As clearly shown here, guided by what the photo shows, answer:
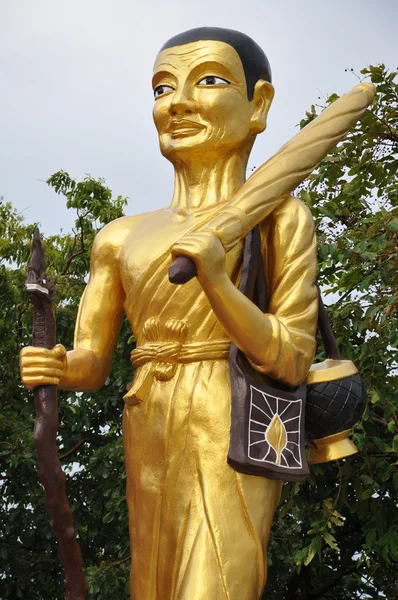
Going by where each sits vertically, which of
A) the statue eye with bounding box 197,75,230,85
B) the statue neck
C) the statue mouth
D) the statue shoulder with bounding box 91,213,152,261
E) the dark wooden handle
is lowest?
the dark wooden handle

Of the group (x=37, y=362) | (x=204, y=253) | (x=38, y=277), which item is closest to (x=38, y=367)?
(x=37, y=362)

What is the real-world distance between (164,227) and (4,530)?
655cm

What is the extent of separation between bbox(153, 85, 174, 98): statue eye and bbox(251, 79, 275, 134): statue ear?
368 mm

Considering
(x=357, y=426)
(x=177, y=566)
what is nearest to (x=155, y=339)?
(x=177, y=566)

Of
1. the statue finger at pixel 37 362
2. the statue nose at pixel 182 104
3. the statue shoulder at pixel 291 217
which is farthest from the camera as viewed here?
the statue nose at pixel 182 104

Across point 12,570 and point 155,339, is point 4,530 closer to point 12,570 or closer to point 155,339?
point 12,570

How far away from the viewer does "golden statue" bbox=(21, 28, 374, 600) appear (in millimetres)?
4176

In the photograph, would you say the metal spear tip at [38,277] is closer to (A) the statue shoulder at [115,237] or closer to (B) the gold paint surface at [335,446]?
(A) the statue shoulder at [115,237]

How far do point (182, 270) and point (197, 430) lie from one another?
66cm

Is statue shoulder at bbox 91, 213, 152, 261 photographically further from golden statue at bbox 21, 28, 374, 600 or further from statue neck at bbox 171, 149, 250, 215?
statue neck at bbox 171, 149, 250, 215

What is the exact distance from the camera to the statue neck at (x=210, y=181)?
15.8ft

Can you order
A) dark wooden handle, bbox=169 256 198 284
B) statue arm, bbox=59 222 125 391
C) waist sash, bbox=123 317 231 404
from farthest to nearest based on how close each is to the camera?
statue arm, bbox=59 222 125 391, waist sash, bbox=123 317 231 404, dark wooden handle, bbox=169 256 198 284

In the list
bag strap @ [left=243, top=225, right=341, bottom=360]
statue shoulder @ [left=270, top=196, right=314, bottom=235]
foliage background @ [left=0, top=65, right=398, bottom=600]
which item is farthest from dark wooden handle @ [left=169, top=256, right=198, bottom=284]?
foliage background @ [left=0, top=65, right=398, bottom=600]

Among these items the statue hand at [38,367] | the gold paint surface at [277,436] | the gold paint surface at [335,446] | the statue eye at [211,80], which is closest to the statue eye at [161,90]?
the statue eye at [211,80]
